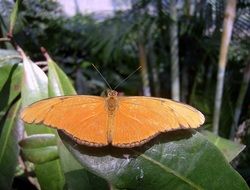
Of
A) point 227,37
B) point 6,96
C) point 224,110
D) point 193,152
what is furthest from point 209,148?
point 224,110

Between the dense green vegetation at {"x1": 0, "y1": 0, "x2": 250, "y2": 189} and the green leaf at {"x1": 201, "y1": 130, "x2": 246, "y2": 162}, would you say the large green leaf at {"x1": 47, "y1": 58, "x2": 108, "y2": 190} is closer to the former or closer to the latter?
the dense green vegetation at {"x1": 0, "y1": 0, "x2": 250, "y2": 189}

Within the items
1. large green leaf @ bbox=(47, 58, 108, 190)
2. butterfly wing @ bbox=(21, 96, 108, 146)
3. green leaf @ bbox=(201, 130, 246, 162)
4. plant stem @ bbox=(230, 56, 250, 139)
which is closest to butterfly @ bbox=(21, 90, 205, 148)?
butterfly wing @ bbox=(21, 96, 108, 146)

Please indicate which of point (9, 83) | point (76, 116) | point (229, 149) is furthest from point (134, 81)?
point (76, 116)

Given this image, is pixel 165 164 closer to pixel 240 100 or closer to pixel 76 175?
pixel 76 175

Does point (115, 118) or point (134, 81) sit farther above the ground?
point (115, 118)

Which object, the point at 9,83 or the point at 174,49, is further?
the point at 174,49

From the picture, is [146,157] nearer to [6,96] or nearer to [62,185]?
[62,185]

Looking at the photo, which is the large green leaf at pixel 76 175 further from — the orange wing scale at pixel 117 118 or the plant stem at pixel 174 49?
the plant stem at pixel 174 49
